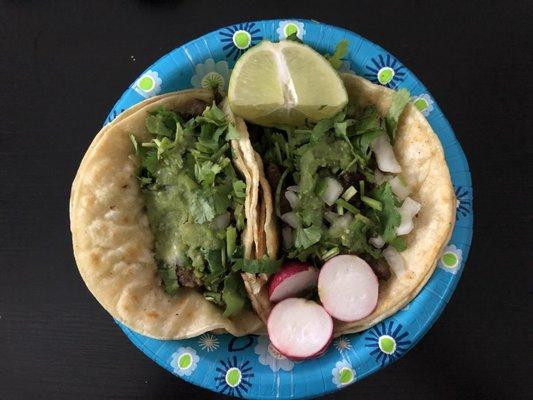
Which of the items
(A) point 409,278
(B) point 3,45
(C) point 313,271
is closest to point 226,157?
(C) point 313,271

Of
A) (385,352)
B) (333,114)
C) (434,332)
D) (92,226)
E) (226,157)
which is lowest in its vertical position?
(434,332)

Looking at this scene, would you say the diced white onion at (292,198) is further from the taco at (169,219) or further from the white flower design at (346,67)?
the white flower design at (346,67)

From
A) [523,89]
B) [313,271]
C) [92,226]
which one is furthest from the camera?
[523,89]

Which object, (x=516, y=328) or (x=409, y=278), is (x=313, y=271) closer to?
(x=409, y=278)

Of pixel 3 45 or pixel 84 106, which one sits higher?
pixel 3 45

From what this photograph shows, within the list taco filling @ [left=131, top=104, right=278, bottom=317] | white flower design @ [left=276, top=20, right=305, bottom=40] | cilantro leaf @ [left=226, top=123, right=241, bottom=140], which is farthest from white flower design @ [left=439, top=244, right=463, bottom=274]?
white flower design @ [left=276, top=20, right=305, bottom=40]

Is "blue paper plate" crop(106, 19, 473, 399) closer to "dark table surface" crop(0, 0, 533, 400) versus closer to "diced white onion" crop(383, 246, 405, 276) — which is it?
"diced white onion" crop(383, 246, 405, 276)

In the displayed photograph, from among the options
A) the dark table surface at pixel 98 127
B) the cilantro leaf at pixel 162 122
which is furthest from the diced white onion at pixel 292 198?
the dark table surface at pixel 98 127
